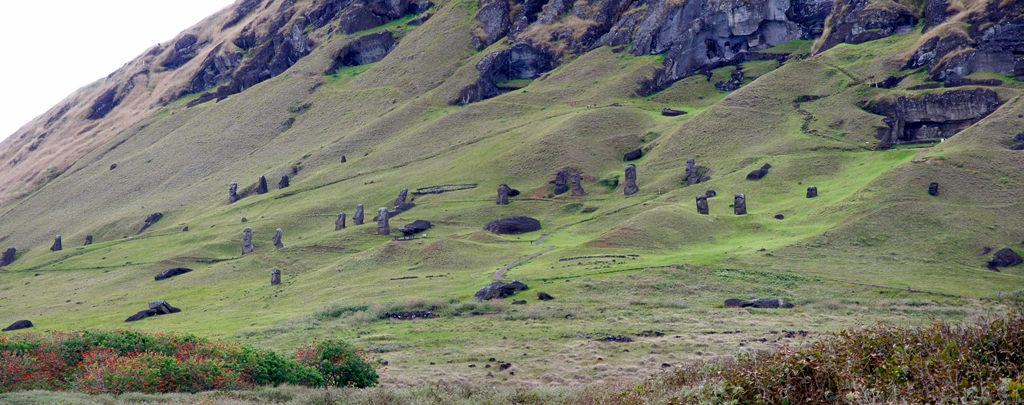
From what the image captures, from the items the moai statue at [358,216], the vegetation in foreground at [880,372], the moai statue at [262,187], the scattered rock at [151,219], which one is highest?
the vegetation in foreground at [880,372]

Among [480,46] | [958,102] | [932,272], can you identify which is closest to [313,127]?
[480,46]

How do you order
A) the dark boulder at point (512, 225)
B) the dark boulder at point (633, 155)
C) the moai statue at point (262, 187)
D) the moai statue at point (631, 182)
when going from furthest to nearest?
the moai statue at point (262, 187), the dark boulder at point (633, 155), the moai statue at point (631, 182), the dark boulder at point (512, 225)

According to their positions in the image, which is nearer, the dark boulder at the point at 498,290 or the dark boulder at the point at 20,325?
the dark boulder at the point at 498,290

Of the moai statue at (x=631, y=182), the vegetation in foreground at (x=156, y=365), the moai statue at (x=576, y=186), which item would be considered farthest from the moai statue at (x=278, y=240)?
the vegetation in foreground at (x=156, y=365)

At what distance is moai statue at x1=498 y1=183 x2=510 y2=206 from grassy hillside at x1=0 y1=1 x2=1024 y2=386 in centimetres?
97

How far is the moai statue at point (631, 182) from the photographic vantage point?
105738 millimetres

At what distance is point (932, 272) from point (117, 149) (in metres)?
183

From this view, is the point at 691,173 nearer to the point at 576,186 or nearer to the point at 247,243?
the point at 576,186

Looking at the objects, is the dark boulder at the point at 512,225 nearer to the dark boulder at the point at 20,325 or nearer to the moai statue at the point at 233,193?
the dark boulder at the point at 20,325

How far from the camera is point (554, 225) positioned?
319 feet

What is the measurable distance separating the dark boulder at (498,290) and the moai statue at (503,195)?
44548mm

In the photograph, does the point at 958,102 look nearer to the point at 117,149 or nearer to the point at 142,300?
the point at 142,300

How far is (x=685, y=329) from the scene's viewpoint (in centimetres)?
4712

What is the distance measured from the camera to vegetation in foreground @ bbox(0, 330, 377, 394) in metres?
30.5
